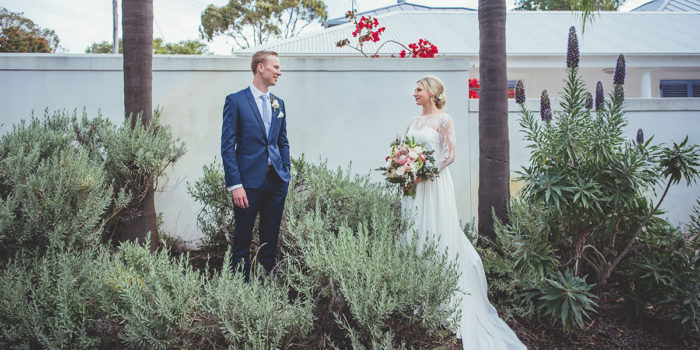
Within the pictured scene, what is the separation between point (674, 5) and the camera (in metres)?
20.3

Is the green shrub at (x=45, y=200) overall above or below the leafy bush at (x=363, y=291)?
above

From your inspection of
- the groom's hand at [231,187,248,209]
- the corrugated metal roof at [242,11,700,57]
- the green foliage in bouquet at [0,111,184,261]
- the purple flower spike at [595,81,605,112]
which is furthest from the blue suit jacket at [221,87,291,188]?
the corrugated metal roof at [242,11,700,57]

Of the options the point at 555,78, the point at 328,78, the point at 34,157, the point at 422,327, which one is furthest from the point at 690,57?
the point at 34,157

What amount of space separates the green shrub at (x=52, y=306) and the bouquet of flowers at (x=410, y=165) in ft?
8.30

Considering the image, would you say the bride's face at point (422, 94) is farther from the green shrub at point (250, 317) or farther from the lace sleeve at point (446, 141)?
the green shrub at point (250, 317)

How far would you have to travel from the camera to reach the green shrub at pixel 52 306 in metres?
2.98

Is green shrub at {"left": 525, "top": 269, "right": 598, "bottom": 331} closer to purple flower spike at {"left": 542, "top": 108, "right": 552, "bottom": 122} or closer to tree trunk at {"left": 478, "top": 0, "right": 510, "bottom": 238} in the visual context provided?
tree trunk at {"left": 478, "top": 0, "right": 510, "bottom": 238}

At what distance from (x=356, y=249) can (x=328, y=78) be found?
3064mm

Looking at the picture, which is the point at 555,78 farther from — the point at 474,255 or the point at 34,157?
the point at 34,157

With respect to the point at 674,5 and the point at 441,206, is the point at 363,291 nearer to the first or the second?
the point at 441,206

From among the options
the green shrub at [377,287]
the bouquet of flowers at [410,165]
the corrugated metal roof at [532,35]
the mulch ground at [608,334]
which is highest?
the corrugated metal roof at [532,35]

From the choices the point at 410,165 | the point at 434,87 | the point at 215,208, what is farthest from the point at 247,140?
the point at 434,87

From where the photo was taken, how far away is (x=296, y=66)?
561cm

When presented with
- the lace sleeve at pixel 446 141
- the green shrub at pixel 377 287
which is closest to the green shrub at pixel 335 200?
the lace sleeve at pixel 446 141
